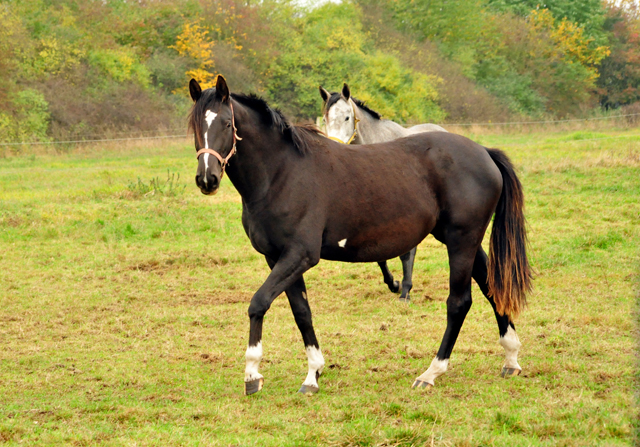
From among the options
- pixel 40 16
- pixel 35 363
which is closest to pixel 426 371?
pixel 35 363

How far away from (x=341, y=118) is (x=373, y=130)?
51 cm

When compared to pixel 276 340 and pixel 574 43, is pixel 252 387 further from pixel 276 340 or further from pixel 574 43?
pixel 574 43

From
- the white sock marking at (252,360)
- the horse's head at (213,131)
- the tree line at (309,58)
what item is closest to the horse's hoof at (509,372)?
the white sock marking at (252,360)

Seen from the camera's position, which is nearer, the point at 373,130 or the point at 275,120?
the point at 275,120

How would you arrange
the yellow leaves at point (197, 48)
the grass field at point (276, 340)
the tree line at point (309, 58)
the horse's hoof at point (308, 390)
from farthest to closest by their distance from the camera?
1. the yellow leaves at point (197, 48)
2. the tree line at point (309, 58)
3. the horse's hoof at point (308, 390)
4. the grass field at point (276, 340)

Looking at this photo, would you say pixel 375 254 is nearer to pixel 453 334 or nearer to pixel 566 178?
pixel 453 334

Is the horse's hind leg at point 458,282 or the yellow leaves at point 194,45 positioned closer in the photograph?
the horse's hind leg at point 458,282

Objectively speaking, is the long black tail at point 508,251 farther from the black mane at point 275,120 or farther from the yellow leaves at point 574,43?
the yellow leaves at point 574,43

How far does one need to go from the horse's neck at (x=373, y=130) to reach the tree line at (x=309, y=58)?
734 inches

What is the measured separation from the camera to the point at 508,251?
465 centimetres

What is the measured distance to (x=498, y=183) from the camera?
4613 mm

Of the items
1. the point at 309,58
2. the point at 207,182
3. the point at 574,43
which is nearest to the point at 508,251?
the point at 207,182

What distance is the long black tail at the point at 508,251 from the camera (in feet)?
14.9

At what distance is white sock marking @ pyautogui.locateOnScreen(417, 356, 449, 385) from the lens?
4332 millimetres
